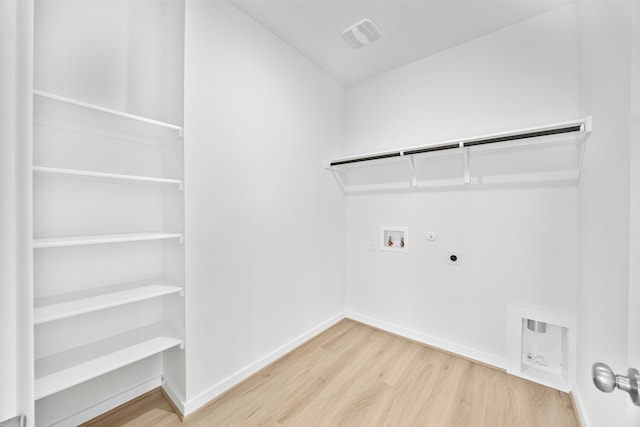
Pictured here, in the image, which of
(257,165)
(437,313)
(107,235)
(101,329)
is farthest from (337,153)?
(101,329)

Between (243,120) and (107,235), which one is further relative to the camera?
(243,120)

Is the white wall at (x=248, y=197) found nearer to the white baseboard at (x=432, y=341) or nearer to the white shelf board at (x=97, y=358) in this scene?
the white shelf board at (x=97, y=358)

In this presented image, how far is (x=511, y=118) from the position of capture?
1889mm

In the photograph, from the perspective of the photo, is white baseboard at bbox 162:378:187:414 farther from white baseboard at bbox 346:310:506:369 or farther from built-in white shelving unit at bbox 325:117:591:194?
built-in white shelving unit at bbox 325:117:591:194

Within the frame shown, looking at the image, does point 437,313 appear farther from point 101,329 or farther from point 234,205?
point 101,329

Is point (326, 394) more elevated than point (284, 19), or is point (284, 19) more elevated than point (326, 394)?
point (284, 19)

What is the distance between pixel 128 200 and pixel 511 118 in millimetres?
2658

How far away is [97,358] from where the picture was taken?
133 cm

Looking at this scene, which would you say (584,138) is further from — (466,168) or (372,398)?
(372,398)

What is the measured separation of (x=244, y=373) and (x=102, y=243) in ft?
4.09

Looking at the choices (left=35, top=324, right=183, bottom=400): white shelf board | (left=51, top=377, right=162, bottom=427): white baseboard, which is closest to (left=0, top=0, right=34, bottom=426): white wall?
(left=35, top=324, right=183, bottom=400): white shelf board

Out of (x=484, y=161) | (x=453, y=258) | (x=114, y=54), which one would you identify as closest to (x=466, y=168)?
(x=484, y=161)

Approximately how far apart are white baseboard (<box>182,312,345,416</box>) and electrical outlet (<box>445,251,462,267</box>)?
50.7 inches

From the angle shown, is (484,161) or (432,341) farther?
(432,341)
